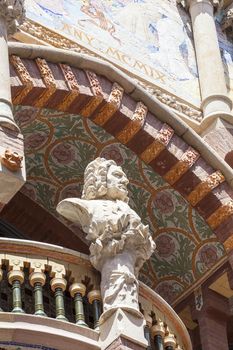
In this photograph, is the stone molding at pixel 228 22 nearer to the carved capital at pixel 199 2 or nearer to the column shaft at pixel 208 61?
the carved capital at pixel 199 2

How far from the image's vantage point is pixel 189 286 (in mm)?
9625

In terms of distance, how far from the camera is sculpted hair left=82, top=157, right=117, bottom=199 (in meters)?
7.37

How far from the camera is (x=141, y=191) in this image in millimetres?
9562

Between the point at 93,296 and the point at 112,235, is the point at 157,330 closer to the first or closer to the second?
the point at 93,296

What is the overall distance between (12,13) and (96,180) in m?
1.82

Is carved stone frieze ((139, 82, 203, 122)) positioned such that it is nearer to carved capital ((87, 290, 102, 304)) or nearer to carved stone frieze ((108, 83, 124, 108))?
carved stone frieze ((108, 83, 124, 108))

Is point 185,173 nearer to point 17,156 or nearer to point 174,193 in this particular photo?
point 174,193

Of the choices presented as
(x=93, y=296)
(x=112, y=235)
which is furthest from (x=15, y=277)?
(x=112, y=235)

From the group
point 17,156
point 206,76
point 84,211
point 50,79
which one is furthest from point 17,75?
point 206,76

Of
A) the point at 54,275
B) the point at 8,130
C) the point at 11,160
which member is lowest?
the point at 54,275

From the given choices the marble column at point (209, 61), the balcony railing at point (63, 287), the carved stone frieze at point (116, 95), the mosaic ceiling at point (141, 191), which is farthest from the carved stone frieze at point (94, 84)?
the balcony railing at point (63, 287)

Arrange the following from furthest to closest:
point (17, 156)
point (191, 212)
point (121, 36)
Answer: point (121, 36)
point (191, 212)
point (17, 156)

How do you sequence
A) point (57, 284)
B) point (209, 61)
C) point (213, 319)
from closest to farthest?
point (57, 284) → point (213, 319) → point (209, 61)

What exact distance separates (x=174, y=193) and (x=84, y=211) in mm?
2439
